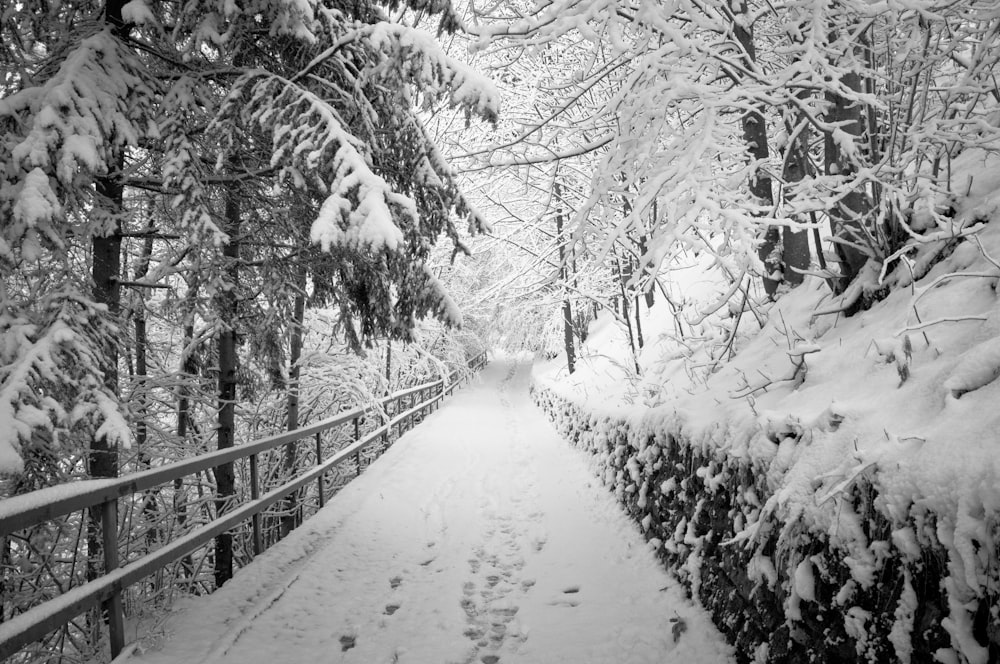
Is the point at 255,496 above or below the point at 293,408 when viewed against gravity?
below

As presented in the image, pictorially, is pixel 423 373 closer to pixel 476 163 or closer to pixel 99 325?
pixel 476 163

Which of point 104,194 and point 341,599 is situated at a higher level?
point 104,194

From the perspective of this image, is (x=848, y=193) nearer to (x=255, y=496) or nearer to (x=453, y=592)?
(x=453, y=592)

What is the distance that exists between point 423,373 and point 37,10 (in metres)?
13.1

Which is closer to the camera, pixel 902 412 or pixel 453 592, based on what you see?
pixel 902 412

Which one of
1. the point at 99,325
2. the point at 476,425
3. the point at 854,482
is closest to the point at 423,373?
the point at 476,425

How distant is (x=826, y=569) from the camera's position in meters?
2.21

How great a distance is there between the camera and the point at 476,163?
5484 mm

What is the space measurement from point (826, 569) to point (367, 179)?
356 cm

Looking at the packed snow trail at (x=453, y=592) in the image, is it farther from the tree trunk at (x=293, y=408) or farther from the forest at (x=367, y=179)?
the tree trunk at (x=293, y=408)

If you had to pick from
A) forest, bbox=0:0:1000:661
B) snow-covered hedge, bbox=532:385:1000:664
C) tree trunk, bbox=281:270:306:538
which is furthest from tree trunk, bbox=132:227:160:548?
snow-covered hedge, bbox=532:385:1000:664

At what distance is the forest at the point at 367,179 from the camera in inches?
118

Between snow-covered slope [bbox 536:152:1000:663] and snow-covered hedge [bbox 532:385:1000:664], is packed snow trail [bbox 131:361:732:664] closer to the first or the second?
snow-covered hedge [bbox 532:385:1000:664]

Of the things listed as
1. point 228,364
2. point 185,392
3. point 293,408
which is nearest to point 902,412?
point 228,364
